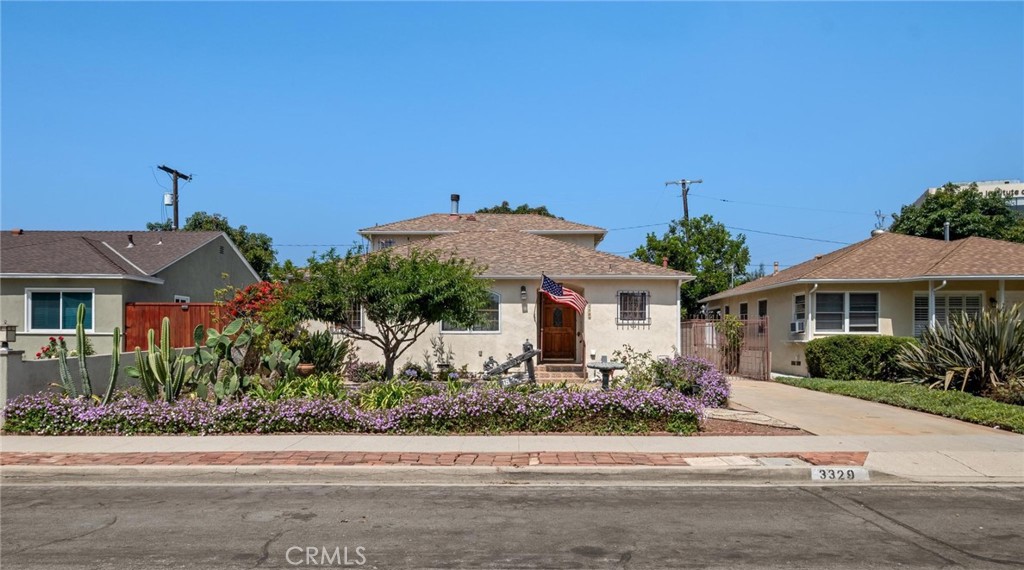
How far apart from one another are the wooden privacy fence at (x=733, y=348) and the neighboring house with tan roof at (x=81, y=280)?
1646 centimetres

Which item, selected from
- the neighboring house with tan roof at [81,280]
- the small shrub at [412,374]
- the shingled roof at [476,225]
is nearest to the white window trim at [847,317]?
the shingled roof at [476,225]

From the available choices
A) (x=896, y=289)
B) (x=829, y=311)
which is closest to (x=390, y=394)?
(x=829, y=311)

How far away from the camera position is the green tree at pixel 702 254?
37.8 m

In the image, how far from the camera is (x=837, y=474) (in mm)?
9000

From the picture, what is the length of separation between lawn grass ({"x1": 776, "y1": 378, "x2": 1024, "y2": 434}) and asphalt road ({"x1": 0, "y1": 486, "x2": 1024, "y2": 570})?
481 centimetres

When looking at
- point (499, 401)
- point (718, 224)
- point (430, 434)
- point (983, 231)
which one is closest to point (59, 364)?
point (430, 434)

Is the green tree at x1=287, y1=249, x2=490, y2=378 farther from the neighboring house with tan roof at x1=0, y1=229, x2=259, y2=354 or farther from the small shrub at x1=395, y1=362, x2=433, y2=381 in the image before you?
the neighboring house with tan roof at x1=0, y1=229, x2=259, y2=354

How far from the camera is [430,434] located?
11125 millimetres

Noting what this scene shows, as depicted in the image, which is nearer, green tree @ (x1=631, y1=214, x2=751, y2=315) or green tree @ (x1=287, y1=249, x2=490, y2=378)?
green tree @ (x1=287, y1=249, x2=490, y2=378)

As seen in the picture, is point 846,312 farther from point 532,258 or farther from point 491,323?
point 491,323

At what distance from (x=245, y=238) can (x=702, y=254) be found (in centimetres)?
2719

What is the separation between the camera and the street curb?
878cm

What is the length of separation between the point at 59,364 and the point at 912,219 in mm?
38690

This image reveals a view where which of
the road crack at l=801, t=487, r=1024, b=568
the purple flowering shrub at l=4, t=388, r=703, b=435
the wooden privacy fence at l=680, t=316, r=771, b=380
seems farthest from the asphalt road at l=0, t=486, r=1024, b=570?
the wooden privacy fence at l=680, t=316, r=771, b=380
